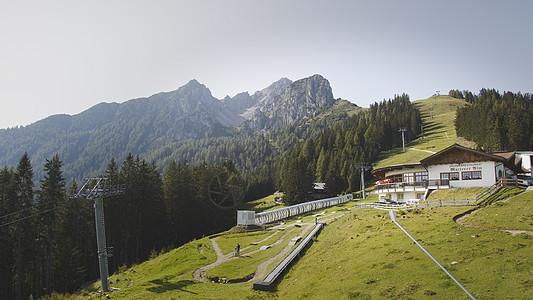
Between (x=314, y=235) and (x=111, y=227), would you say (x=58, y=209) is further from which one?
(x=314, y=235)

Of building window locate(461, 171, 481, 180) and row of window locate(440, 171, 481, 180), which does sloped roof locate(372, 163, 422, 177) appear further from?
building window locate(461, 171, 481, 180)

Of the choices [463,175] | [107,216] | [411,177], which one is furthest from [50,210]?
[463,175]

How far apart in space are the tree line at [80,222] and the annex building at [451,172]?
40799 millimetres

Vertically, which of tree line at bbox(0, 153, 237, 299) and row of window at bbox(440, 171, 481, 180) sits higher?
row of window at bbox(440, 171, 481, 180)

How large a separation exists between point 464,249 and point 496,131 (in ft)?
267

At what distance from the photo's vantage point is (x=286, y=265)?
971 inches

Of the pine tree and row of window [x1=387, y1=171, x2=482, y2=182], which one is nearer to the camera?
row of window [x1=387, y1=171, x2=482, y2=182]

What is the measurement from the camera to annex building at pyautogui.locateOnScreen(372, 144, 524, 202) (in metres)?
38.5

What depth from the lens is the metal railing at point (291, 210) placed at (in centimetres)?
6005

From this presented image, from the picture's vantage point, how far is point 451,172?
4097 cm

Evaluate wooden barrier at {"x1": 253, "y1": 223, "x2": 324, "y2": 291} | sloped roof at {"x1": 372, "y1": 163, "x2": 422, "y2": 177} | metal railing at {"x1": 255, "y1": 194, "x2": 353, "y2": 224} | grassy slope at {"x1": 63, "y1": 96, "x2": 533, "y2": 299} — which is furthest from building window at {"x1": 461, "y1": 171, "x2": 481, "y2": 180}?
metal railing at {"x1": 255, "y1": 194, "x2": 353, "y2": 224}

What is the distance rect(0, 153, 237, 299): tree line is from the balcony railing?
38.4 m

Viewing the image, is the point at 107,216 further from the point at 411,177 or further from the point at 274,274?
the point at 411,177

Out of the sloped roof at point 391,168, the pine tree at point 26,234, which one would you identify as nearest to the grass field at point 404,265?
the sloped roof at point 391,168
